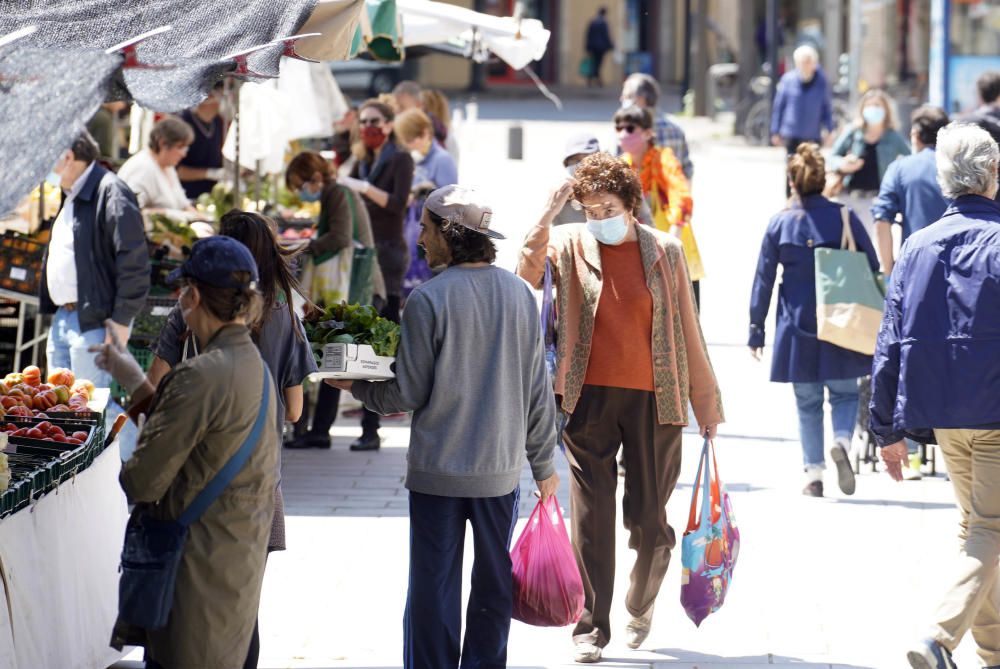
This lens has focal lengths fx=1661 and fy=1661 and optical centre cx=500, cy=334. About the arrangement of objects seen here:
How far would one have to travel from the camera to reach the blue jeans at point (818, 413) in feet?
28.6

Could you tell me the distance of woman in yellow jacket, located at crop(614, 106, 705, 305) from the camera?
31.0ft

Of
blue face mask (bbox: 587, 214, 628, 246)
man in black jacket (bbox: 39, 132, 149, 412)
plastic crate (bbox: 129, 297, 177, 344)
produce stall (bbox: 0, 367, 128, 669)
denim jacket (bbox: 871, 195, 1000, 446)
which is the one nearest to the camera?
produce stall (bbox: 0, 367, 128, 669)

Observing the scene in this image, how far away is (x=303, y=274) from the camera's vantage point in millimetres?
9992

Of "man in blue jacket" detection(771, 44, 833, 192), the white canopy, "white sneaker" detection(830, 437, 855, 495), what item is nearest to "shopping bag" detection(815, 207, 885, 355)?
"white sneaker" detection(830, 437, 855, 495)

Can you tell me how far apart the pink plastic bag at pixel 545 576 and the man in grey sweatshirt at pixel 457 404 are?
0.26m

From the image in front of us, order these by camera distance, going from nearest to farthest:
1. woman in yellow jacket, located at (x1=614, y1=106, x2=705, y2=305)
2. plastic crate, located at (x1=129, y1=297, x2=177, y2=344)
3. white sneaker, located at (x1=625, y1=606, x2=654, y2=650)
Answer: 1. white sneaker, located at (x1=625, y1=606, x2=654, y2=650)
2. plastic crate, located at (x1=129, y1=297, x2=177, y2=344)
3. woman in yellow jacket, located at (x1=614, y1=106, x2=705, y2=305)

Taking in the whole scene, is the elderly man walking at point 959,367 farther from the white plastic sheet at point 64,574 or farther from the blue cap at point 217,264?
the white plastic sheet at point 64,574

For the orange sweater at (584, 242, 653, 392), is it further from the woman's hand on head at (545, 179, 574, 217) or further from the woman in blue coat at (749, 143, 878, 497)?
the woman in blue coat at (749, 143, 878, 497)

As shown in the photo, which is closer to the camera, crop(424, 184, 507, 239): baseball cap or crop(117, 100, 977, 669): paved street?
crop(424, 184, 507, 239): baseball cap

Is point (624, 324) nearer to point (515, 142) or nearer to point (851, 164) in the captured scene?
point (851, 164)

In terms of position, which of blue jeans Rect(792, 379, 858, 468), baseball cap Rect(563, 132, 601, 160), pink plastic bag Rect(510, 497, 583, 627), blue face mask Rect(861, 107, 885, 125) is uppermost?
baseball cap Rect(563, 132, 601, 160)

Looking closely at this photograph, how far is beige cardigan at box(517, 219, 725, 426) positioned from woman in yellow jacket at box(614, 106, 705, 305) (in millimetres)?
3316

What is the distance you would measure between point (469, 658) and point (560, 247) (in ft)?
5.16

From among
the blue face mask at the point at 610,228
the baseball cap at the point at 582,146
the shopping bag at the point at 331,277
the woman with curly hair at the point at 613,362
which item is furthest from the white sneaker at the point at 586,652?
the shopping bag at the point at 331,277
